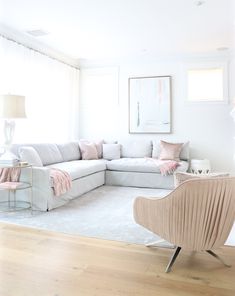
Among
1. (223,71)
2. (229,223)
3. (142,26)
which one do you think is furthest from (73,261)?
(223,71)

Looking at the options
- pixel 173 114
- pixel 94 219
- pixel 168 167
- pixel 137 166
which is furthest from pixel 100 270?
pixel 173 114

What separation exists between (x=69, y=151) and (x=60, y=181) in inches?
70.8

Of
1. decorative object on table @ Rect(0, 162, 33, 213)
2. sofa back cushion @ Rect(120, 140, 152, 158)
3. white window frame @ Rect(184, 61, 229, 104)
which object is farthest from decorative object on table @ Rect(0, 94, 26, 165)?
white window frame @ Rect(184, 61, 229, 104)

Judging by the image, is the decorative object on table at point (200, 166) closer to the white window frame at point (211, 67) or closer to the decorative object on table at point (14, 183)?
the white window frame at point (211, 67)

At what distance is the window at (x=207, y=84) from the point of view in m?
5.86

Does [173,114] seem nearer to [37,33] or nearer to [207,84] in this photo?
[207,84]

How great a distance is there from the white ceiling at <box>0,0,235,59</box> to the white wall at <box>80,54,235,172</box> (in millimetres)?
531

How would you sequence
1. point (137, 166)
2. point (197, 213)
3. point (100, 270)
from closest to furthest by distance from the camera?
1. point (197, 213)
2. point (100, 270)
3. point (137, 166)

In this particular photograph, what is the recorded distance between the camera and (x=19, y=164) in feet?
12.4

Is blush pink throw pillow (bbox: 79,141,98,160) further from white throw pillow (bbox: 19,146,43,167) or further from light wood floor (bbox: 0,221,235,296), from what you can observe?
light wood floor (bbox: 0,221,235,296)

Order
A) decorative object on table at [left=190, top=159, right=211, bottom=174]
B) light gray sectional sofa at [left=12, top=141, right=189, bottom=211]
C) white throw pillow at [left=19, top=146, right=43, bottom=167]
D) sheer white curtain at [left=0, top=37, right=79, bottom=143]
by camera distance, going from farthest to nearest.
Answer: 1. decorative object on table at [left=190, top=159, right=211, bottom=174]
2. sheer white curtain at [left=0, top=37, right=79, bottom=143]
3. white throw pillow at [left=19, top=146, right=43, bottom=167]
4. light gray sectional sofa at [left=12, top=141, right=189, bottom=211]

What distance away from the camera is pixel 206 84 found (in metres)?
6.03

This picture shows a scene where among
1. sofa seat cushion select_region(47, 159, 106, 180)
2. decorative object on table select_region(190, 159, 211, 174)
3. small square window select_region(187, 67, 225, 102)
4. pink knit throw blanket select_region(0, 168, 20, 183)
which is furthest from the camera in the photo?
small square window select_region(187, 67, 225, 102)

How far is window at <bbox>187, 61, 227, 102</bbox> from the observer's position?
19.2ft
